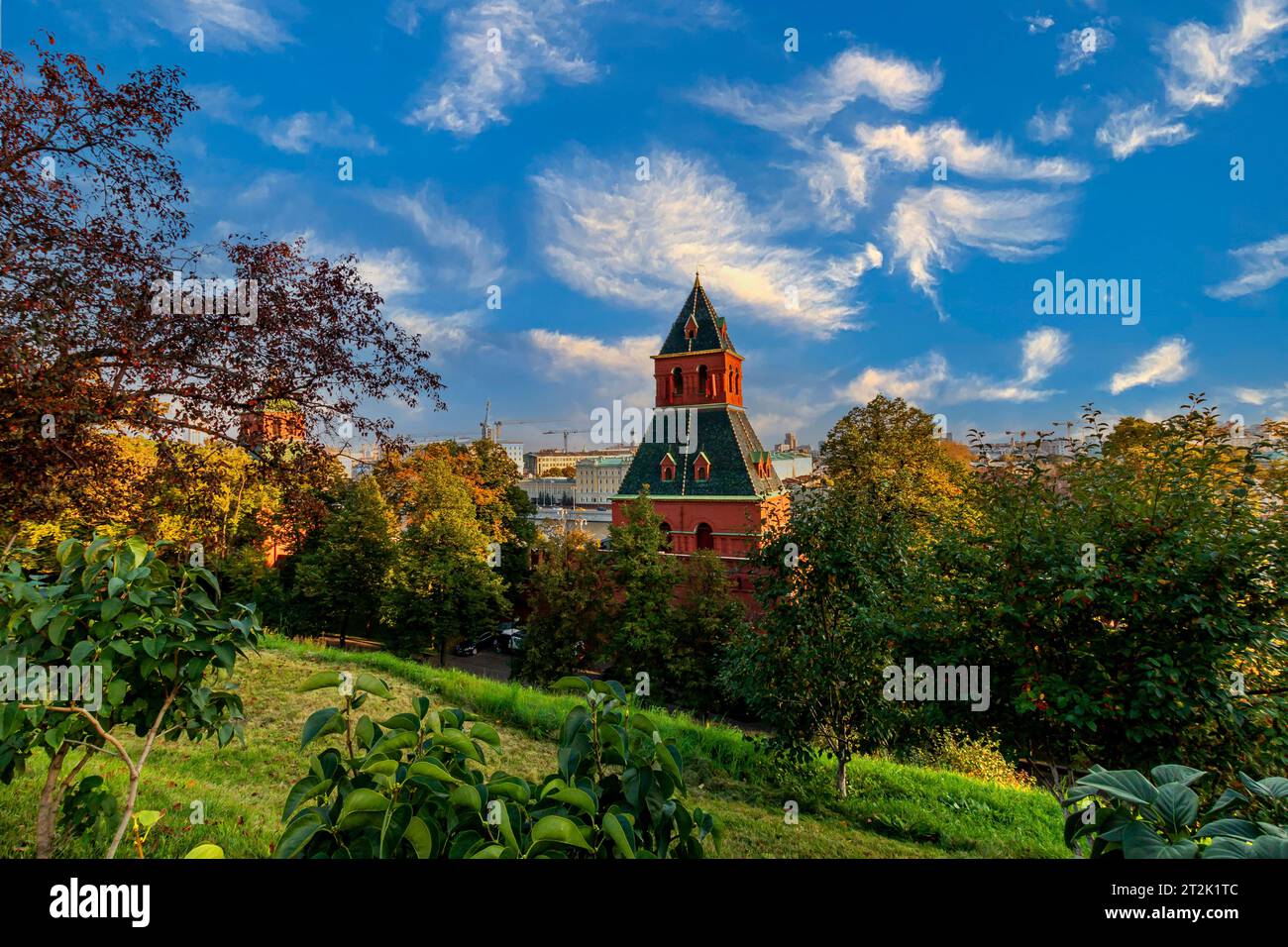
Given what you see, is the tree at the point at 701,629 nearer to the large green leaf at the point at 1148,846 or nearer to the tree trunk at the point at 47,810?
the tree trunk at the point at 47,810

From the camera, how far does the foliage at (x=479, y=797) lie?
1396 millimetres

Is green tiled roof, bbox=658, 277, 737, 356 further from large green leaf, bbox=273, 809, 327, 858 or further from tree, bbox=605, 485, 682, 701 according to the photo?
large green leaf, bbox=273, 809, 327, 858

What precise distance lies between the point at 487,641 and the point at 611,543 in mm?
15180

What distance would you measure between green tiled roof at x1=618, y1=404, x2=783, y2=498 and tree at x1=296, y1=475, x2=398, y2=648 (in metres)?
12.9

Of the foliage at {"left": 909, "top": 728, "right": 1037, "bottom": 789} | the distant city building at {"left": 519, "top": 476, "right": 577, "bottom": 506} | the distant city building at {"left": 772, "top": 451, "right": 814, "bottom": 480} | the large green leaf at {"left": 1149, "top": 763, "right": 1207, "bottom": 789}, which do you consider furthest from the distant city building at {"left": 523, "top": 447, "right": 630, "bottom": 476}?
the large green leaf at {"left": 1149, "top": 763, "right": 1207, "bottom": 789}

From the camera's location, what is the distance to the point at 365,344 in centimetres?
678

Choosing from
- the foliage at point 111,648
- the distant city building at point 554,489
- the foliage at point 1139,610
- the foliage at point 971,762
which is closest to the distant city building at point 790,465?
the distant city building at point 554,489

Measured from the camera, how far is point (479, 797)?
145 centimetres

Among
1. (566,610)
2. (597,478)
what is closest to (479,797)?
(566,610)

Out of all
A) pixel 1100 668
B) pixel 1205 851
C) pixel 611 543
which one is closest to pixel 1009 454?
pixel 1100 668

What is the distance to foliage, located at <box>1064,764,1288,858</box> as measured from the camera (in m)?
1.33

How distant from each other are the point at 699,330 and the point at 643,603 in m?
18.7

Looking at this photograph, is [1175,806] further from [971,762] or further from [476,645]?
[476,645]
